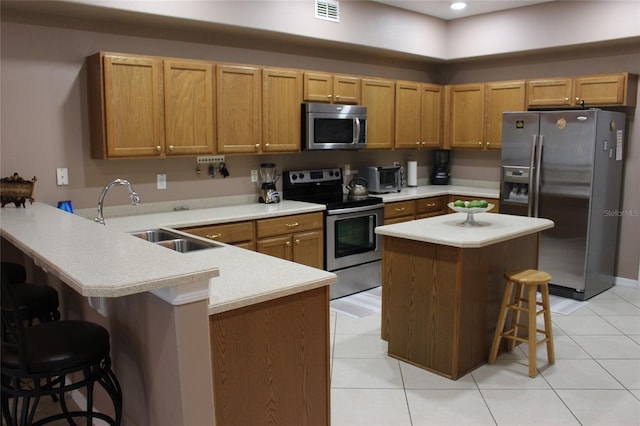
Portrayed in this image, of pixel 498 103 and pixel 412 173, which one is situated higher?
pixel 498 103

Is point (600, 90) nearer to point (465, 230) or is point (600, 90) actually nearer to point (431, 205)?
point (431, 205)

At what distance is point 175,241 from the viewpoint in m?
3.34

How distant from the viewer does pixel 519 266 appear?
12.3 feet

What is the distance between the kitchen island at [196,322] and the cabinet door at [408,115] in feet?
11.7

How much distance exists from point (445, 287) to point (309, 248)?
5.42 ft

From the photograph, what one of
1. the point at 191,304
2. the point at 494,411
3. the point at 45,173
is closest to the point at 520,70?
the point at 494,411

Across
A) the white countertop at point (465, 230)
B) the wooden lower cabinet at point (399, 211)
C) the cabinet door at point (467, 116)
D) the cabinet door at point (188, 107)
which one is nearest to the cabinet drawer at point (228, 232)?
the cabinet door at point (188, 107)

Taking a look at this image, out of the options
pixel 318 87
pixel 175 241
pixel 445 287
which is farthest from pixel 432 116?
pixel 175 241

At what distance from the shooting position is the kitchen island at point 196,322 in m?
1.77

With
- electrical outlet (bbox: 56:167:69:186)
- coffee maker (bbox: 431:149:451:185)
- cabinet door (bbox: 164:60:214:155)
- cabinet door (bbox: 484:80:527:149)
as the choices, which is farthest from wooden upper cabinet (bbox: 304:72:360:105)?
electrical outlet (bbox: 56:167:69:186)

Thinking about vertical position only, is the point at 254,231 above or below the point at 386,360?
above

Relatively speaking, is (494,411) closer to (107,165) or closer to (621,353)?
(621,353)

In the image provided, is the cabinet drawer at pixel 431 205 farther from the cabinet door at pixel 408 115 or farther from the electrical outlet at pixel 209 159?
the electrical outlet at pixel 209 159

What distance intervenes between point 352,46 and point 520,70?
6.60 feet
